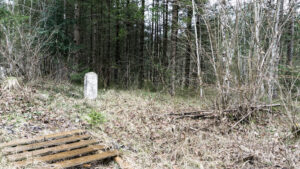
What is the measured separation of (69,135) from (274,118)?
4961 millimetres

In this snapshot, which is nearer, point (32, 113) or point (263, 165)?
point (263, 165)

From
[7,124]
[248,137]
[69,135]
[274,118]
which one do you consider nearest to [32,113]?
[7,124]

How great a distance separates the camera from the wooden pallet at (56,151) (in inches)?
128

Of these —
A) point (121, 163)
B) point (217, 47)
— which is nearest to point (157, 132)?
point (121, 163)

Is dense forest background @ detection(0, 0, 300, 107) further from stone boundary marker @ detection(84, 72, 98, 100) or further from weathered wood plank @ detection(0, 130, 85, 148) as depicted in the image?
weathered wood plank @ detection(0, 130, 85, 148)

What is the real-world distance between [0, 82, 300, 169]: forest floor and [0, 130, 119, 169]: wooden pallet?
0.19 metres

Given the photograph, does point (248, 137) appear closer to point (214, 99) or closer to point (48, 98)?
point (214, 99)

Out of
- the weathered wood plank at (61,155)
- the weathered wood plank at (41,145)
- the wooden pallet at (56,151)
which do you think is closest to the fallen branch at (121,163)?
the wooden pallet at (56,151)

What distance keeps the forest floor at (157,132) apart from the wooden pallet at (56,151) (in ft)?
0.62

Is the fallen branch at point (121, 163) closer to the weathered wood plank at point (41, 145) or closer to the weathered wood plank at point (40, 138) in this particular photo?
the weathered wood plank at point (41, 145)

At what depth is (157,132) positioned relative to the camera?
195 inches

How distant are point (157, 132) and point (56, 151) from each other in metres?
2.18

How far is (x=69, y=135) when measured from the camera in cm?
442

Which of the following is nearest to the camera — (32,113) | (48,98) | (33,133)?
(33,133)
